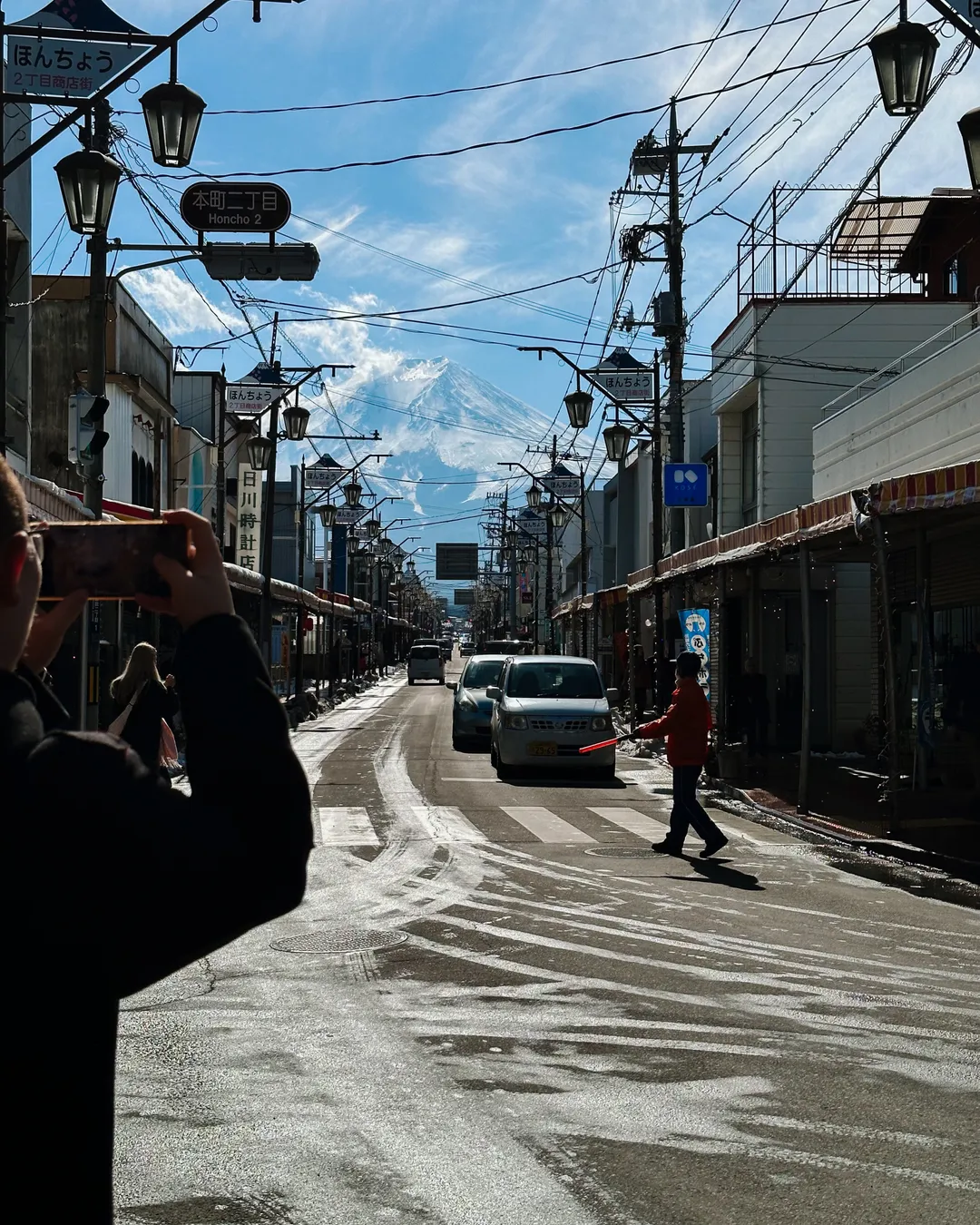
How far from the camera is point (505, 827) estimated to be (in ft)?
51.5

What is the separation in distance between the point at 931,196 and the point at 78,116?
2392 cm

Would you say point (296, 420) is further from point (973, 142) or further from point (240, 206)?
point (973, 142)

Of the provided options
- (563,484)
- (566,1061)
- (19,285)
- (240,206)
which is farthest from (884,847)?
(563,484)

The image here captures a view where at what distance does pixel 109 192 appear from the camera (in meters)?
14.2

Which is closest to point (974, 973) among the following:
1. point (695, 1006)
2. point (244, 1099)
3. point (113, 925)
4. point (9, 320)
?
point (695, 1006)

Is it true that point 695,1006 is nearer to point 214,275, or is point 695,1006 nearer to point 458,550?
point 214,275

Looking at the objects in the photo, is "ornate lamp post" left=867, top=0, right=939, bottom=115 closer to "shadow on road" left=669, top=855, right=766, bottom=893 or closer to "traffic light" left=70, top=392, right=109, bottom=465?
"shadow on road" left=669, top=855, right=766, bottom=893

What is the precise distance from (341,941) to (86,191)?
8477mm

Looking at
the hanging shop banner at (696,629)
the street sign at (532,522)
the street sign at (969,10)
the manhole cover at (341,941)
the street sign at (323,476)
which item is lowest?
the manhole cover at (341,941)

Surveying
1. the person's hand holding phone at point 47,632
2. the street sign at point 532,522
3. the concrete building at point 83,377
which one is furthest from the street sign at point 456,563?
the person's hand holding phone at point 47,632

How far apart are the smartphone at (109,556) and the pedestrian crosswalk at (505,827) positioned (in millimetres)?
12136

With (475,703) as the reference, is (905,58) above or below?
above

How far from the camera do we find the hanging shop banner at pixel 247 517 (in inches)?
2205

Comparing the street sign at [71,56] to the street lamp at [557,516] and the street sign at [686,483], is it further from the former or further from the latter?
the street lamp at [557,516]
